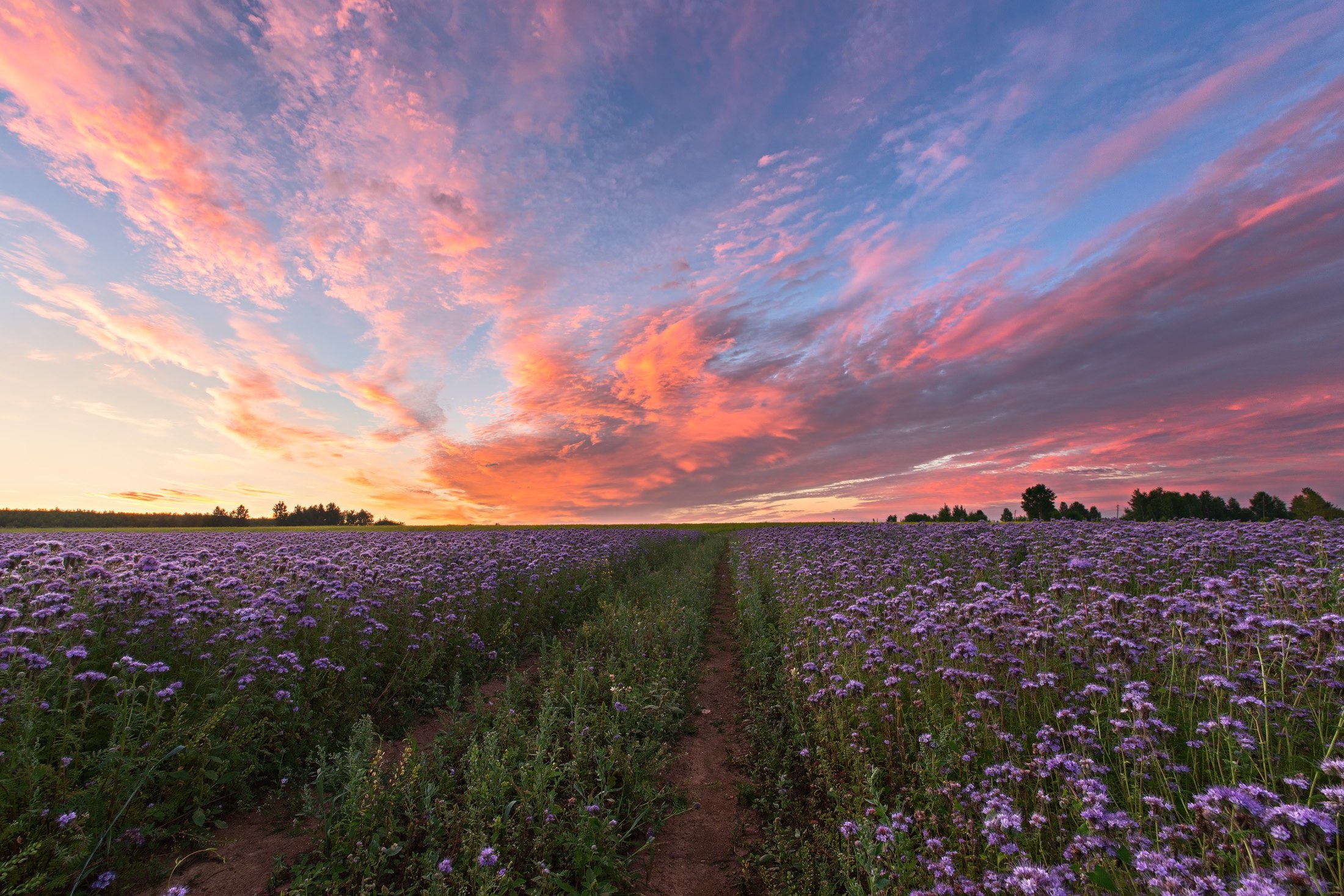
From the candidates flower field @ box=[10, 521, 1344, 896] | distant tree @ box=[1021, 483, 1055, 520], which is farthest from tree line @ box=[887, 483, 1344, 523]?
flower field @ box=[10, 521, 1344, 896]

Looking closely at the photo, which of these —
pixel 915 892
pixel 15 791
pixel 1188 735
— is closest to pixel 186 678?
pixel 15 791

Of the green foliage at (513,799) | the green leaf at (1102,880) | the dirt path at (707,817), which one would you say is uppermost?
the green leaf at (1102,880)

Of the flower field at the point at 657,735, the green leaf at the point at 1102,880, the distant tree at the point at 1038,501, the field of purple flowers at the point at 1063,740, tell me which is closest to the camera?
the green leaf at the point at 1102,880

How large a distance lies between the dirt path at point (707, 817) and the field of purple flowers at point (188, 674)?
10.7ft

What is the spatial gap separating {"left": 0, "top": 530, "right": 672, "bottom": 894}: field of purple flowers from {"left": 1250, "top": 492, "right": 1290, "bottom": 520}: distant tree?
93.0ft

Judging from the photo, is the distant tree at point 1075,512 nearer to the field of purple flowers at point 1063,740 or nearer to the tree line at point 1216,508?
the tree line at point 1216,508

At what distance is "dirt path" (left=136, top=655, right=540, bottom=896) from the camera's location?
3.89m

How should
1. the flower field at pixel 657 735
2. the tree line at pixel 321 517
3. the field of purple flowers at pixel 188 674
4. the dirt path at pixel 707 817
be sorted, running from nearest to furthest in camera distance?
1. the flower field at pixel 657 735
2. the field of purple flowers at pixel 188 674
3. the dirt path at pixel 707 817
4. the tree line at pixel 321 517

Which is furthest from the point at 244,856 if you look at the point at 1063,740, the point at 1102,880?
the point at 1063,740

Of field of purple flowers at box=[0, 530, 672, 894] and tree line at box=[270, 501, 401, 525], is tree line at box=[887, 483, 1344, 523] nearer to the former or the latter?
field of purple flowers at box=[0, 530, 672, 894]

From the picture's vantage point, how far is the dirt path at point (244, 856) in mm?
3891

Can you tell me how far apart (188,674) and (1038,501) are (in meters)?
36.4

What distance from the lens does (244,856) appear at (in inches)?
→ 167

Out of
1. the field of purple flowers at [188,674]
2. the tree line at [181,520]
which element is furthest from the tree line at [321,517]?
the field of purple flowers at [188,674]
